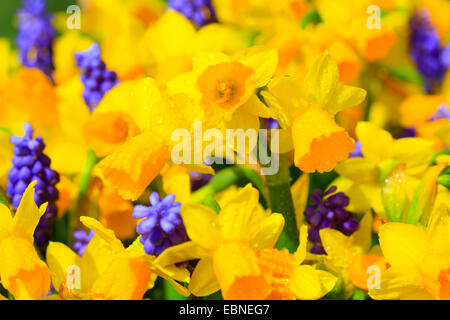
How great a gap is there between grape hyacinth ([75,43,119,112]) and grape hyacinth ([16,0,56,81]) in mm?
211

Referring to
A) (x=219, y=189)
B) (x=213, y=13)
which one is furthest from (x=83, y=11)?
(x=219, y=189)

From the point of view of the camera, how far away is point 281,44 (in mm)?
880

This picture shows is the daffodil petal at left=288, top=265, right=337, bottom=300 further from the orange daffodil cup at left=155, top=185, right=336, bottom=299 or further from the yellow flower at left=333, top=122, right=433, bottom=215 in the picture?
the yellow flower at left=333, top=122, right=433, bottom=215

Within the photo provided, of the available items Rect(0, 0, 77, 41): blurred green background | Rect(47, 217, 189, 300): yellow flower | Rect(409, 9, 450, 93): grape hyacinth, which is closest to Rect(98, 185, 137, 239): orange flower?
Rect(47, 217, 189, 300): yellow flower

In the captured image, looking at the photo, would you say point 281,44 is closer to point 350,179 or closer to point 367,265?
point 350,179

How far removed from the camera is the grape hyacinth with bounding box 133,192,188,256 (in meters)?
0.55

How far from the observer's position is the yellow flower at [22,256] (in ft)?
1.79

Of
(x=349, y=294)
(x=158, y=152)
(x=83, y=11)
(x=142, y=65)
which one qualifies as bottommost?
(x=349, y=294)

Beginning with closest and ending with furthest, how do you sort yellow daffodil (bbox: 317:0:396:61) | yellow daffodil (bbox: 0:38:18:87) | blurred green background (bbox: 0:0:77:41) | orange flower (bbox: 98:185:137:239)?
orange flower (bbox: 98:185:137:239) < yellow daffodil (bbox: 317:0:396:61) < yellow daffodil (bbox: 0:38:18:87) < blurred green background (bbox: 0:0:77:41)

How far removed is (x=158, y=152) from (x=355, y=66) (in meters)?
0.37

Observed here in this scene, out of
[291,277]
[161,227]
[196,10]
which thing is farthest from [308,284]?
[196,10]

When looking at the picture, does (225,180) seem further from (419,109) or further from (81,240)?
(419,109)

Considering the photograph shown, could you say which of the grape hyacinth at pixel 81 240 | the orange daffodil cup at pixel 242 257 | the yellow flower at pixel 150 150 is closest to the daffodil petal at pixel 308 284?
the orange daffodil cup at pixel 242 257

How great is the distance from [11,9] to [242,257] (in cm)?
150
